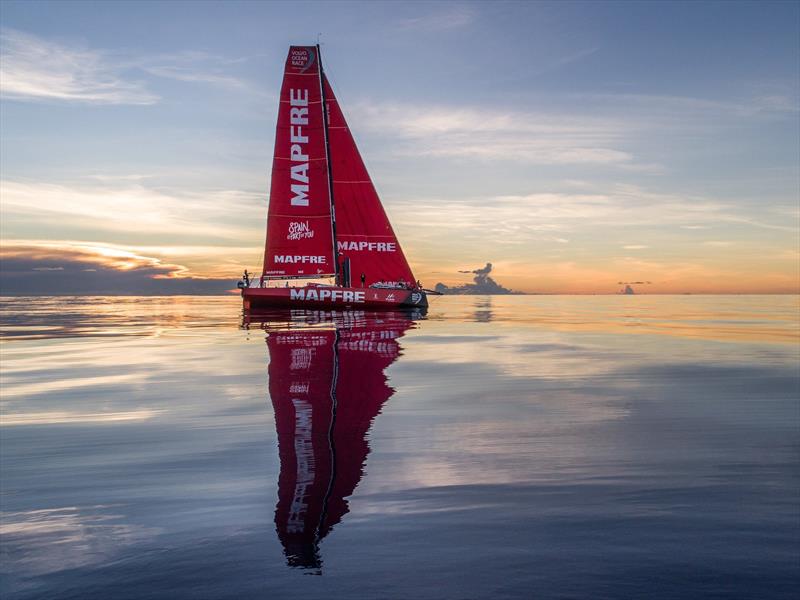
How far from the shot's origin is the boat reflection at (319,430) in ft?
15.0

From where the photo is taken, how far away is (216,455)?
6715 mm

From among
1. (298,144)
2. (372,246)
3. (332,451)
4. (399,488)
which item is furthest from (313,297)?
(399,488)

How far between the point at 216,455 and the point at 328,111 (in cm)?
4221

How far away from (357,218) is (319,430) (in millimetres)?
38636

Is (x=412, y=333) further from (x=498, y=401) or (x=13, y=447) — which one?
(x=13, y=447)

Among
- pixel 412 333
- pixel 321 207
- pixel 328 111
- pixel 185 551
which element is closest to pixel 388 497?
pixel 185 551

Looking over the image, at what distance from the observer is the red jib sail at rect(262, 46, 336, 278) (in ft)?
144

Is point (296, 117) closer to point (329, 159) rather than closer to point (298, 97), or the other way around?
point (298, 97)

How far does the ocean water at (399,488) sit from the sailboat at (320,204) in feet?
104

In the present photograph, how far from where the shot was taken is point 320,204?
4416 centimetres

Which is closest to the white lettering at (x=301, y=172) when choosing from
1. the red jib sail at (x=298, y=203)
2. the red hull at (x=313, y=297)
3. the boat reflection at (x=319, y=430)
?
the red jib sail at (x=298, y=203)

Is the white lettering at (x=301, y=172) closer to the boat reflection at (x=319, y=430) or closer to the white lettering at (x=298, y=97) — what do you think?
the white lettering at (x=298, y=97)

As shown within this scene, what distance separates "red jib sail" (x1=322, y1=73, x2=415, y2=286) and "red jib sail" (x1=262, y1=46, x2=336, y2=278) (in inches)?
59.6

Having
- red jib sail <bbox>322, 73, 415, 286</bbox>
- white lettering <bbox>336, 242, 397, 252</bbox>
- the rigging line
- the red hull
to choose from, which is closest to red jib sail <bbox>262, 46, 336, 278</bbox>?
red jib sail <bbox>322, 73, 415, 286</bbox>
